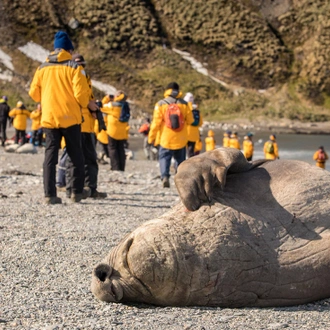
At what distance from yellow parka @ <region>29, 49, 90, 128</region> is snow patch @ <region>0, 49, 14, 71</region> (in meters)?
53.8

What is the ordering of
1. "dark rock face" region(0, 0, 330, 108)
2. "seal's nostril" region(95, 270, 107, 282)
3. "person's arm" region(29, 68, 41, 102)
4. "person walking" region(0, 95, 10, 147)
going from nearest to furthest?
"seal's nostril" region(95, 270, 107, 282) < "person's arm" region(29, 68, 41, 102) < "person walking" region(0, 95, 10, 147) < "dark rock face" region(0, 0, 330, 108)

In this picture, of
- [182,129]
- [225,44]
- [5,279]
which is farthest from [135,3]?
[5,279]

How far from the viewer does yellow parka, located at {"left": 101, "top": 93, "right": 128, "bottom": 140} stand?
52.8 feet

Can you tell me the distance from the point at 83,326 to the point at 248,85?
6533cm

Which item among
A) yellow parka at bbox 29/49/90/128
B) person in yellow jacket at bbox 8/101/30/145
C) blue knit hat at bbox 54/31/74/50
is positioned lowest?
person in yellow jacket at bbox 8/101/30/145

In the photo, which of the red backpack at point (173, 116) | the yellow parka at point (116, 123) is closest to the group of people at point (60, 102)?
the red backpack at point (173, 116)

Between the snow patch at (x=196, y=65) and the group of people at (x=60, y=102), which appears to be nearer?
the group of people at (x=60, y=102)

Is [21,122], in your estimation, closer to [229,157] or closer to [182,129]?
[182,129]

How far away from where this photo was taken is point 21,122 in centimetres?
2603

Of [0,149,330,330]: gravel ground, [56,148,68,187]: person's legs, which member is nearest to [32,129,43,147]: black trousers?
[56,148,68,187]: person's legs

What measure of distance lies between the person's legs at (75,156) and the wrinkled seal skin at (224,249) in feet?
14.5

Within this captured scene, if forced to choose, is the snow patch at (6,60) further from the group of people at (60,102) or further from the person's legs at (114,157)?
the group of people at (60,102)

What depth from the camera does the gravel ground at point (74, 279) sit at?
409cm

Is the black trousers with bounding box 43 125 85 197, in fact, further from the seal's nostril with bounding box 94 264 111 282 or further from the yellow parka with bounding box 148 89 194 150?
the seal's nostril with bounding box 94 264 111 282
